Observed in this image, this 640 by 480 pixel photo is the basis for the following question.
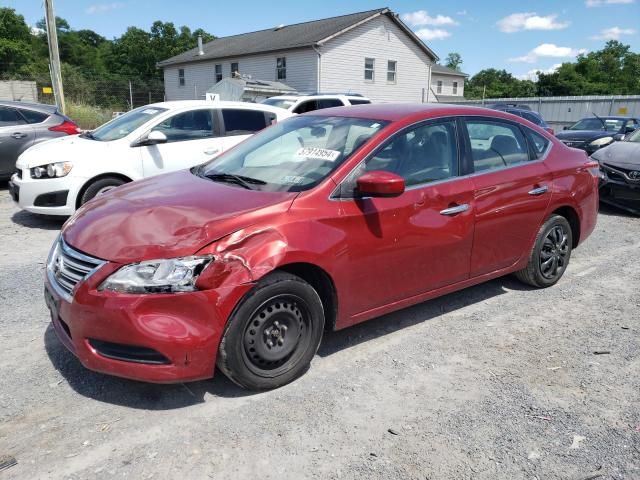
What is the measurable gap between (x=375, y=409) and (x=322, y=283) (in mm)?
830

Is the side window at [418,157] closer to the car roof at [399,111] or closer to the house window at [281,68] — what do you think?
the car roof at [399,111]

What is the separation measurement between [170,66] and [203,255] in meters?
41.7

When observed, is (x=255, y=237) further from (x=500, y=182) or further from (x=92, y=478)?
(x=500, y=182)

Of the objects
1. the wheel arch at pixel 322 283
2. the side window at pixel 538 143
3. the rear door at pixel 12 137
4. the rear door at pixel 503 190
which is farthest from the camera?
the rear door at pixel 12 137

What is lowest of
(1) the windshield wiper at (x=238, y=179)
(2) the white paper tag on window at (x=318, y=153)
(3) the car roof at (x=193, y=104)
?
(1) the windshield wiper at (x=238, y=179)

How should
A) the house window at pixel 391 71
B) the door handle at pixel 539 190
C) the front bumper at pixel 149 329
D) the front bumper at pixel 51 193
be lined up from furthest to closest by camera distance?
the house window at pixel 391 71, the front bumper at pixel 51 193, the door handle at pixel 539 190, the front bumper at pixel 149 329

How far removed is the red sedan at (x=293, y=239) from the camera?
9.32 ft

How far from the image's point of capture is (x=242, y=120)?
798 cm

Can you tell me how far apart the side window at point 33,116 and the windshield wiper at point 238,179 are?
733 centimetres

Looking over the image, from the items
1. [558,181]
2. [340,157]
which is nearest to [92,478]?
[340,157]

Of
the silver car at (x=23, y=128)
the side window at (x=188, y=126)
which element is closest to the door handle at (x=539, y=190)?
the side window at (x=188, y=126)

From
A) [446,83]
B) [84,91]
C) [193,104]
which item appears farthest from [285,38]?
[193,104]

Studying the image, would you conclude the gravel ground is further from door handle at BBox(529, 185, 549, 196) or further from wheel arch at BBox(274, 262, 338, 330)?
door handle at BBox(529, 185, 549, 196)

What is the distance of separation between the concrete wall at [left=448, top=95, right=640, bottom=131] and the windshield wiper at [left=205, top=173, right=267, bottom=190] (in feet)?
95.1
